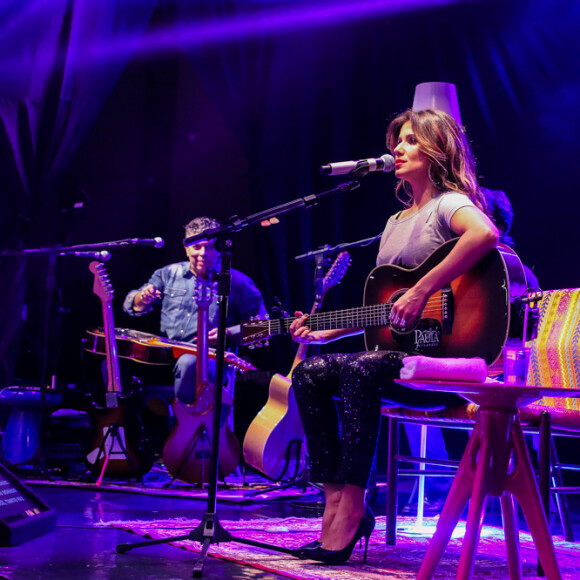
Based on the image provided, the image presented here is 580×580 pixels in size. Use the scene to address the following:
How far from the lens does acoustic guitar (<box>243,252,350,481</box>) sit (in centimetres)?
420

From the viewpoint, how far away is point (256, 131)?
5727mm

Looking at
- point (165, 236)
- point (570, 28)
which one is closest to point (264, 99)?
point (165, 236)

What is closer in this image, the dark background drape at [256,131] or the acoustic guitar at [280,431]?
the acoustic guitar at [280,431]

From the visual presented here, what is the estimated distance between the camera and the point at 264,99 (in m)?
5.80

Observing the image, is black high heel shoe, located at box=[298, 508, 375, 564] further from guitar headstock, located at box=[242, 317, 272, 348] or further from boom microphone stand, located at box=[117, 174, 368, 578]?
guitar headstock, located at box=[242, 317, 272, 348]

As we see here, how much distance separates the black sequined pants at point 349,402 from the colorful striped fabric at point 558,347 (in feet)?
1.87

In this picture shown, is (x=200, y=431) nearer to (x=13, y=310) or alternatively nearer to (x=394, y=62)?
(x=13, y=310)

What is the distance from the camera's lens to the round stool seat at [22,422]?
188 inches

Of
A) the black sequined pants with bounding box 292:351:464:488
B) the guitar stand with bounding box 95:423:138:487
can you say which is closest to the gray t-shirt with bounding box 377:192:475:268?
the black sequined pants with bounding box 292:351:464:488

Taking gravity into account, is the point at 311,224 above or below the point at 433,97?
below

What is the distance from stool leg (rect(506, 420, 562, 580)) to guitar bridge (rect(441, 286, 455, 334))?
2.19 feet

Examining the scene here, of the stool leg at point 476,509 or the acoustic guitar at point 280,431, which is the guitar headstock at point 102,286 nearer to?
the acoustic guitar at point 280,431

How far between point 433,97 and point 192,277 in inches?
80.2

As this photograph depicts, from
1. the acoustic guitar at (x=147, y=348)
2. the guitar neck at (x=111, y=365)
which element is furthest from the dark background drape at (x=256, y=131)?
the guitar neck at (x=111, y=365)
